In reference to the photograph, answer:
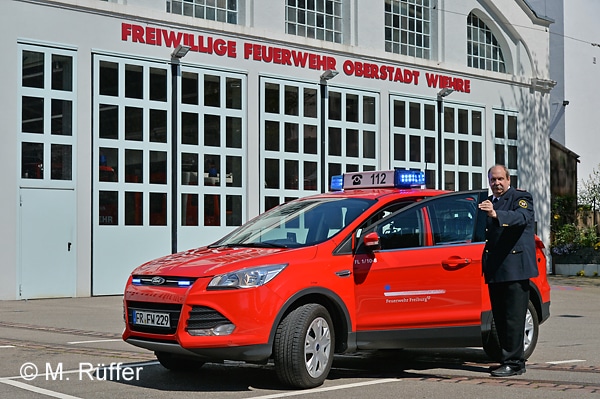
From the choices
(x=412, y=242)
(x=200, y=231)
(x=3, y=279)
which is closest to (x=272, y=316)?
(x=412, y=242)

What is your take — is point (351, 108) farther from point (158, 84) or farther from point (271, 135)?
point (158, 84)

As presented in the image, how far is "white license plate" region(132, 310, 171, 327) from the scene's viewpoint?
26.5 feet

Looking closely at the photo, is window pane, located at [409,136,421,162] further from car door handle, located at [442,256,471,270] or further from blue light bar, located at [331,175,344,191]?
car door handle, located at [442,256,471,270]

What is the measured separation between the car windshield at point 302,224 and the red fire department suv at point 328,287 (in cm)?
2

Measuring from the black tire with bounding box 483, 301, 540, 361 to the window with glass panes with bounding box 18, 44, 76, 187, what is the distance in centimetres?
1369

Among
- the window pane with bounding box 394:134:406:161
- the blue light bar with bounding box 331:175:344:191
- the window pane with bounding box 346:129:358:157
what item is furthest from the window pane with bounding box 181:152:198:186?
the blue light bar with bounding box 331:175:344:191

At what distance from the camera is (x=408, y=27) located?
1157 inches

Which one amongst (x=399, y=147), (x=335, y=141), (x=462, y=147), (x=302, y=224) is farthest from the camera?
(x=462, y=147)

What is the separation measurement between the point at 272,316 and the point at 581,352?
187 inches

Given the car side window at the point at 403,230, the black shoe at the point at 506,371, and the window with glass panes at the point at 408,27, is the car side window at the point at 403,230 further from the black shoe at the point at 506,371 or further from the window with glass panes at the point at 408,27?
the window with glass panes at the point at 408,27

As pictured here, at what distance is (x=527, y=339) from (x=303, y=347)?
304 centimetres

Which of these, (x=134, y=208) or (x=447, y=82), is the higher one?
(x=447, y=82)

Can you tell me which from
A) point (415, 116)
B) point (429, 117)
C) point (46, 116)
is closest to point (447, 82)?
point (429, 117)

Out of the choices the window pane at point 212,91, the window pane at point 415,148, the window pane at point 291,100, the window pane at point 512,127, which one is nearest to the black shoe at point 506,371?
the window pane at point 212,91
